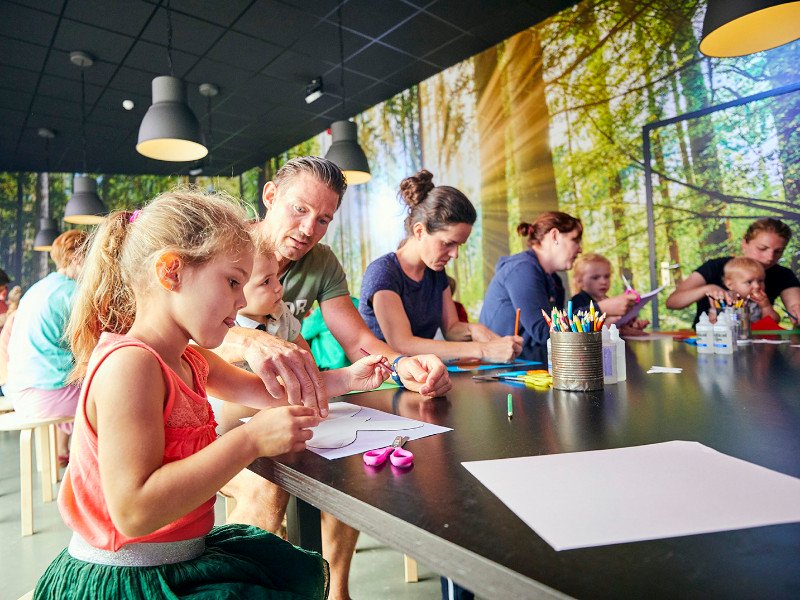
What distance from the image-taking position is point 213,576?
74 cm

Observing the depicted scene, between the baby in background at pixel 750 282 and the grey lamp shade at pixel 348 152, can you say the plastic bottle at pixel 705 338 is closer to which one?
the baby in background at pixel 750 282

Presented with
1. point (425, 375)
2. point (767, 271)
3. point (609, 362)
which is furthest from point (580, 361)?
point (767, 271)

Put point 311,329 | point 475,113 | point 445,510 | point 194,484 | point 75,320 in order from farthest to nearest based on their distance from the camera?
1. point 475,113
2. point 311,329
3. point 75,320
4. point 194,484
5. point 445,510

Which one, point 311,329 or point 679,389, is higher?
point 311,329

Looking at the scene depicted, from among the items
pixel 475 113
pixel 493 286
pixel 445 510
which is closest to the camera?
pixel 445 510

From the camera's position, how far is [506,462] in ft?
2.19

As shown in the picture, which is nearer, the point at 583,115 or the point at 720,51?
the point at 720,51

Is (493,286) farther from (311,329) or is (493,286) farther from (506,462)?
(506,462)

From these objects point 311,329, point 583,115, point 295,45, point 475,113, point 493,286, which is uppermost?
point 295,45

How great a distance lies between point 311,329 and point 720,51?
233 cm

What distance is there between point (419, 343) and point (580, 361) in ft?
2.58

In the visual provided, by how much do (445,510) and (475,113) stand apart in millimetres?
5066

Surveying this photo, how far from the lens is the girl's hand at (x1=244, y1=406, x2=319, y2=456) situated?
685 millimetres

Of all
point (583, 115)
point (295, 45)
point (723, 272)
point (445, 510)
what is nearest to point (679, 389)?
point (445, 510)
